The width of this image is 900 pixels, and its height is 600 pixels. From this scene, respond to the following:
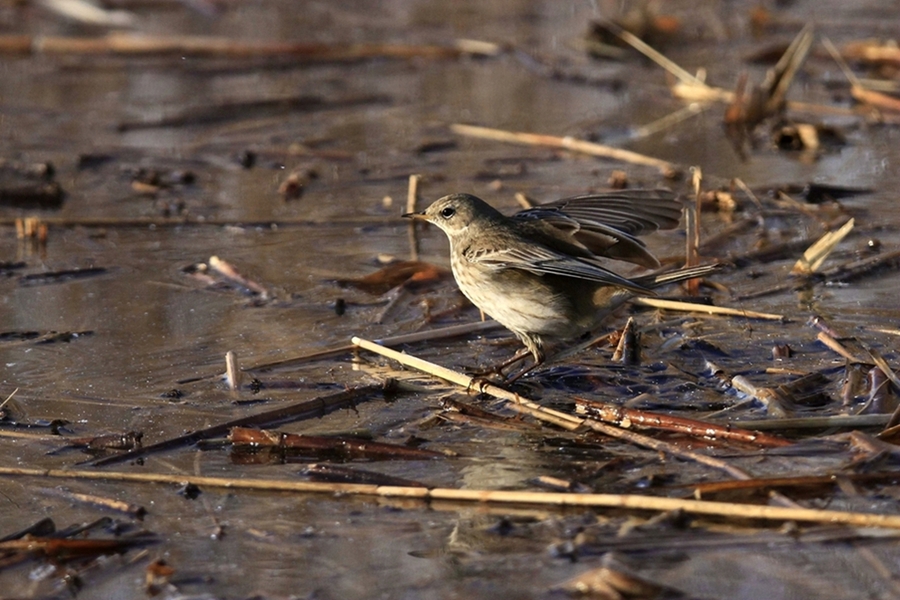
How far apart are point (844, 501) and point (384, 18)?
12.5m

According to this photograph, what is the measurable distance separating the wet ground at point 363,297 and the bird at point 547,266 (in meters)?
0.28

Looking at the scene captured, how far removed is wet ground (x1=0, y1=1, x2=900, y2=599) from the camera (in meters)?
4.41

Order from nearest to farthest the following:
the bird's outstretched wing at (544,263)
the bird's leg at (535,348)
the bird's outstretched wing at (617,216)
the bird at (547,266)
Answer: the bird's outstretched wing at (544,263) < the bird at (547,266) < the bird's leg at (535,348) < the bird's outstretched wing at (617,216)

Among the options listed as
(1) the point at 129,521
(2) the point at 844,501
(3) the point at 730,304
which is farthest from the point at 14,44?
(2) the point at 844,501

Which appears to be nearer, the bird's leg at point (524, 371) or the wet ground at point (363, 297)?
the wet ground at point (363, 297)

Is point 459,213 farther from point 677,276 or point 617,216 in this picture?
point 677,276

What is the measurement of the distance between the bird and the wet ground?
0.28 metres

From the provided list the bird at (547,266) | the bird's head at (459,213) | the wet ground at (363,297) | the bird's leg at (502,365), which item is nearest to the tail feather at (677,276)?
the bird at (547,266)

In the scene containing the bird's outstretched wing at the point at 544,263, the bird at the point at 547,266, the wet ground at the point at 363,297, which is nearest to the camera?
the wet ground at the point at 363,297

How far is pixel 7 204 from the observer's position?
981 centimetres

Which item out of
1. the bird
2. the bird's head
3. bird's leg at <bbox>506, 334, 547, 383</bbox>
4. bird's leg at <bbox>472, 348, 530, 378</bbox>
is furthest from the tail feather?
the bird's head

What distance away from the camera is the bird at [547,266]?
19.8ft

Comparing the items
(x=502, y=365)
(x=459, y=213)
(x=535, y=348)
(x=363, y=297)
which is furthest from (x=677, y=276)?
(x=363, y=297)

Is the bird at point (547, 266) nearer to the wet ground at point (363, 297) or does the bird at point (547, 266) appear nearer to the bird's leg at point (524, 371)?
the bird's leg at point (524, 371)
